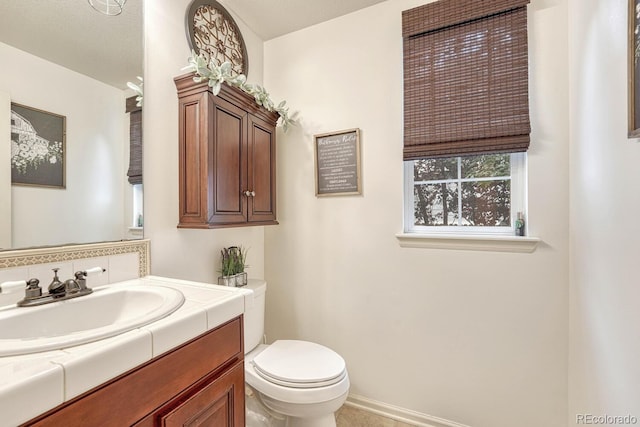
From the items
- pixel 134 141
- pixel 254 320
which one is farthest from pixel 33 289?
pixel 254 320

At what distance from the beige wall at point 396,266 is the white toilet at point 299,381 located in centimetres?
46

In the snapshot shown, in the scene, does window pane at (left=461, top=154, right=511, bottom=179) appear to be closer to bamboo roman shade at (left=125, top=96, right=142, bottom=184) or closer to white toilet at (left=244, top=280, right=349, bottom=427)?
white toilet at (left=244, top=280, right=349, bottom=427)

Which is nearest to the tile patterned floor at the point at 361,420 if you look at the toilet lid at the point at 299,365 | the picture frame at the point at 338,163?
the toilet lid at the point at 299,365

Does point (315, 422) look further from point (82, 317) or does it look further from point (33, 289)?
point (33, 289)

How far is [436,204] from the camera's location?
1627 mm

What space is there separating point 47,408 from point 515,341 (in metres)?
1.75

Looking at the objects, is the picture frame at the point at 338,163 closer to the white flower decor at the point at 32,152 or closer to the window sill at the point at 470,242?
the window sill at the point at 470,242

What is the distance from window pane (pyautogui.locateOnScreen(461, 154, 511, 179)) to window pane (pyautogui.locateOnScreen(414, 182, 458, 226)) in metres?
0.10

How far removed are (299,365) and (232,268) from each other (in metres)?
0.64

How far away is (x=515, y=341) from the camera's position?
4.55 feet

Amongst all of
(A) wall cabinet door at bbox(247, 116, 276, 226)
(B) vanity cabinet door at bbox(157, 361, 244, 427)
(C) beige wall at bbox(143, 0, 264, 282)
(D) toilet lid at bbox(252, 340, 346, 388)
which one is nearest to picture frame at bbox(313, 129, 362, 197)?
(A) wall cabinet door at bbox(247, 116, 276, 226)

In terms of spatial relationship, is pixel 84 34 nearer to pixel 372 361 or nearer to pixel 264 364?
pixel 264 364

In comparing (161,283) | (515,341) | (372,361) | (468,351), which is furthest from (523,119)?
(161,283)

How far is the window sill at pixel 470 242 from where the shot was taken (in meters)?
1.35
